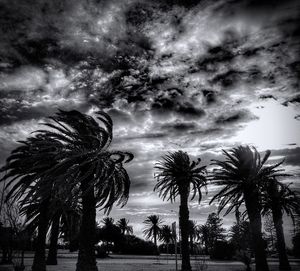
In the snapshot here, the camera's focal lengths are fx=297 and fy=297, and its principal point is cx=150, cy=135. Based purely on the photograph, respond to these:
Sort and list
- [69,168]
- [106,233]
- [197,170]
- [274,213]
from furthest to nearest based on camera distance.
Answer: [106,233], [274,213], [197,170], [69,168]

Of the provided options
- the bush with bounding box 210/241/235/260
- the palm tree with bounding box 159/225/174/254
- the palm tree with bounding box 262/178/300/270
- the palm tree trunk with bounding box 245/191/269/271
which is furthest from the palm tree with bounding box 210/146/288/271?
the palm tree with bounding box 159/225/174/254

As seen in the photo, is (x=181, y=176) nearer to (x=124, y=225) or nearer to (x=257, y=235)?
(x=257, y=235)

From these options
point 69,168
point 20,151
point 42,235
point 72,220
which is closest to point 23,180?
point 20,151

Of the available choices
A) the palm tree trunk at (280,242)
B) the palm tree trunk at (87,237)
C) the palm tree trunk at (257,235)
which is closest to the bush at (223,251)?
the palm tree trunk at (280,242)

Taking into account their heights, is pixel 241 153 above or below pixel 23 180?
above

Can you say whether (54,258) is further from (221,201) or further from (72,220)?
(221,201)

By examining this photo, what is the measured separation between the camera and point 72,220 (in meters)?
31.9

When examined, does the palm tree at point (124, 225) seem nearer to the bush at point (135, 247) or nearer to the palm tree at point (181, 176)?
the bush at point (135, 247)

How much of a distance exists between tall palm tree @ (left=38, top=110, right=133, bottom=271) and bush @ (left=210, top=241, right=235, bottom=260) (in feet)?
150

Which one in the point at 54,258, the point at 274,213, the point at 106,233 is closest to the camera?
the point at 274,213

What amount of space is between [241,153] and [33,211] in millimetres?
17158

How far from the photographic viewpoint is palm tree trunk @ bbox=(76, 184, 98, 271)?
51.7 ft

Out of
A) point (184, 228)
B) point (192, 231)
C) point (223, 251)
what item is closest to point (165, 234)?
point (192, 231)

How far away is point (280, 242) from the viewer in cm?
2967
